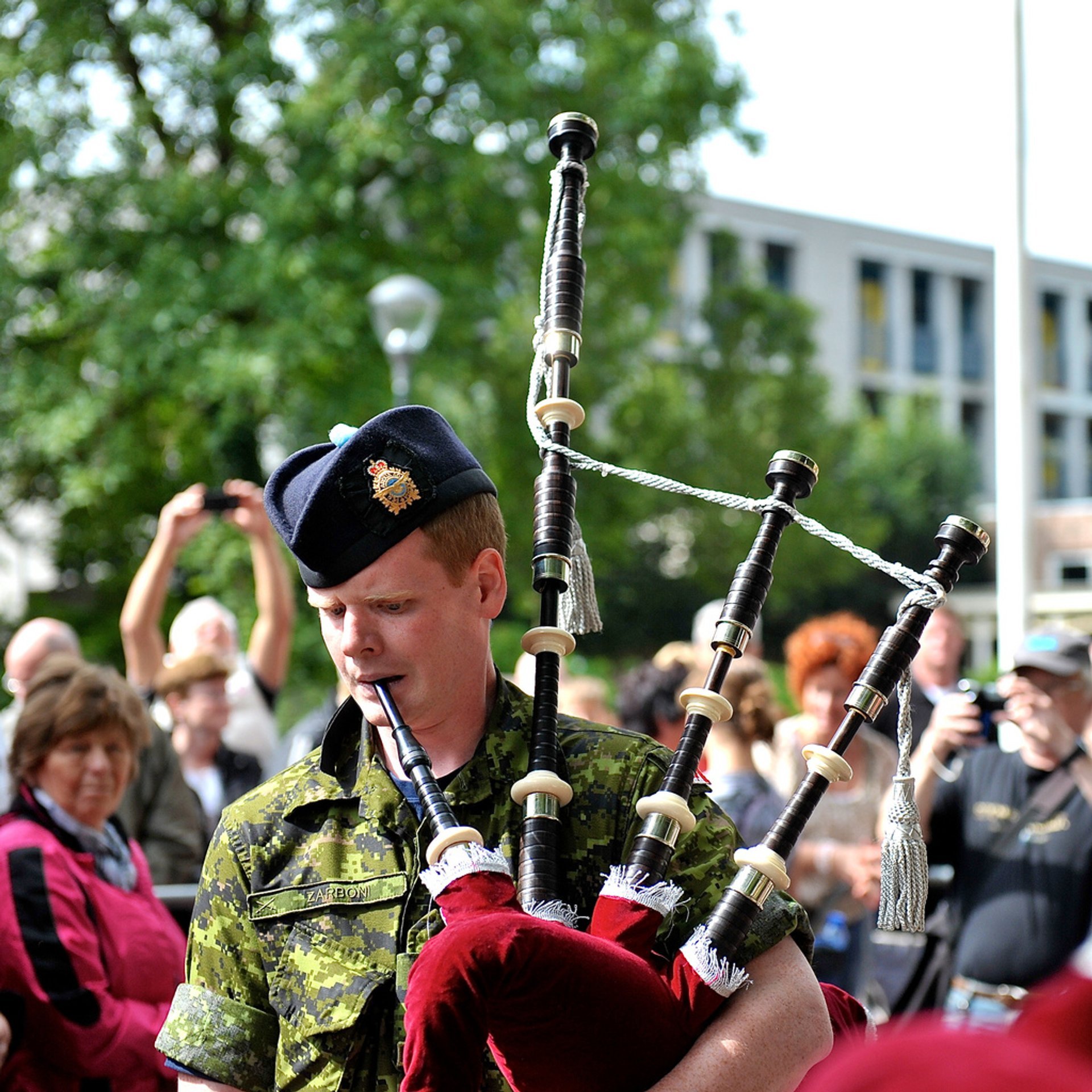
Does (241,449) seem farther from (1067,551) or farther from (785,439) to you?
(1067,551)

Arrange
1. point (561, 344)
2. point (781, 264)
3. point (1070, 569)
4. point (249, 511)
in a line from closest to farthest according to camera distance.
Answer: point (561, 344) → point (249, 511) → point (1070, 569) → point (781, 264)

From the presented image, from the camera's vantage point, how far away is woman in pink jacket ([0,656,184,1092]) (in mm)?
3252

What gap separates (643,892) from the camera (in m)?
1.80

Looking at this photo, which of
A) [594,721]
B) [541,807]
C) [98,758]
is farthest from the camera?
[98,758]

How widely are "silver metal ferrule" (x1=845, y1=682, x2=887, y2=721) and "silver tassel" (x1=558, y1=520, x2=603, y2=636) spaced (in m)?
0.41

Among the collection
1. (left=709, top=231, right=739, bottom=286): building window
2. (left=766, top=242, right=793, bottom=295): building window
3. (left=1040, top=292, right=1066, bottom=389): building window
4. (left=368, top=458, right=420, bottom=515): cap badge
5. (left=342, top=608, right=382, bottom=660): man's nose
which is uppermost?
(left=766, top=242, right=793, bottom=295): building window

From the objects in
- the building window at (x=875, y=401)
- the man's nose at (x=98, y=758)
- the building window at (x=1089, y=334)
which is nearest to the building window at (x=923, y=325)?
the building window at (x=875, y=401)

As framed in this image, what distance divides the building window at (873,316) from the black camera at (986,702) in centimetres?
3994

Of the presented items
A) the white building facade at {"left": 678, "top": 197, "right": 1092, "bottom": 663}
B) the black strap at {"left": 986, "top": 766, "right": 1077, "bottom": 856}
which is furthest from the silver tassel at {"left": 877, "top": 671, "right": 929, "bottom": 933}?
the white building facade at {"left": 678, "top": 197, "right": 1092, "bottom": 663}

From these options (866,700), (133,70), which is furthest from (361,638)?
(133,70)

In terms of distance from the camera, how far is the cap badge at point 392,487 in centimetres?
198

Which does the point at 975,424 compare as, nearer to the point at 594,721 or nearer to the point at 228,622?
the point at 228,622

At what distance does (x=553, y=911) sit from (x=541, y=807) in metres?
0.14

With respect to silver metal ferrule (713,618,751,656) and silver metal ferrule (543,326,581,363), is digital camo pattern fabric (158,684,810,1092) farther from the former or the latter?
silver metal ferrule (543,326,581,363)
